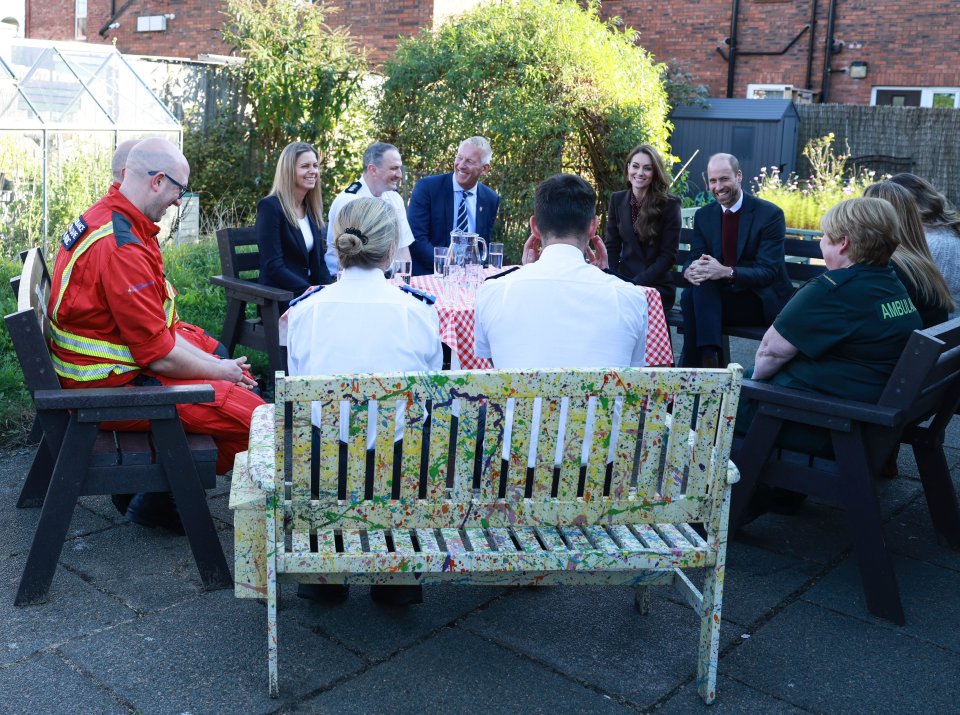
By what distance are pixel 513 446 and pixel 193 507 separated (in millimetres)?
1335

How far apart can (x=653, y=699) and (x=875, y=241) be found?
76.5 inches

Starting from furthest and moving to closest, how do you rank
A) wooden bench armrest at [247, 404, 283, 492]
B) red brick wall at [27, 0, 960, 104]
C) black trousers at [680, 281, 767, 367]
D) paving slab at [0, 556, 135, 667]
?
red brick wall at [27, 0, 960, 104] < black trousers at [680, 281, 767, 367] < paving slab at [0, 556, 135, 667] < wooden bench armrest at [247, 404, 283, 492]

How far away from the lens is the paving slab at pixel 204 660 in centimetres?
288

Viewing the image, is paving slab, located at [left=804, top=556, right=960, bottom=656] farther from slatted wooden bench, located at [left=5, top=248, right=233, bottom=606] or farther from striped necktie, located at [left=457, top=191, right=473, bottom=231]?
striped necktie, located at [left=457, top=191, right=473, bottom=231]

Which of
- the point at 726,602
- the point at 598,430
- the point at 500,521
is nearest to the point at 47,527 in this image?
the point at 500,521

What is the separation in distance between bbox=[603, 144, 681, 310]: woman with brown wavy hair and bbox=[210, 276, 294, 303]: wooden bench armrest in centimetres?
230

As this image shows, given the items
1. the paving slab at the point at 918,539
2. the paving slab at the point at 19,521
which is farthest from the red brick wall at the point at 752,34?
the paving slab at the point at 918,539

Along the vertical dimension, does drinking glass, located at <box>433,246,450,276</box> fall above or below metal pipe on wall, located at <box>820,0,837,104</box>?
below

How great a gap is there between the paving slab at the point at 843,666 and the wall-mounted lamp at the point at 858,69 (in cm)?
1763

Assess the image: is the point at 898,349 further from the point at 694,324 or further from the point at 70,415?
the point at 70,415

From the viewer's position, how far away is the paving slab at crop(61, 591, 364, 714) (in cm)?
288

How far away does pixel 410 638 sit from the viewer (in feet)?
10.8

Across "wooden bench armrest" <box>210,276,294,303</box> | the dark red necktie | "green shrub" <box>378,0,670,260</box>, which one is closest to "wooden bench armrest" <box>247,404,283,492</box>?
"wooden bench armrest" <box>210,276,294,303</box>

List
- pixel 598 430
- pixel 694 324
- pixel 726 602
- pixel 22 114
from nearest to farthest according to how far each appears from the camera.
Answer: pixel 598 430 → pixel 726 602 → pixel 694 324 → pixel 22 114
